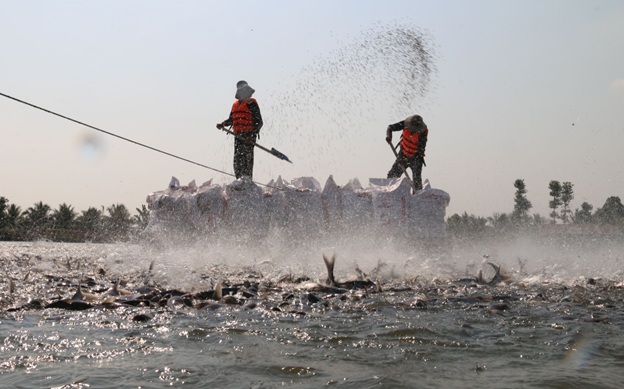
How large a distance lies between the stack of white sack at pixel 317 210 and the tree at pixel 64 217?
29905mm

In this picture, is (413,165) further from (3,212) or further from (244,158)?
(3,212)

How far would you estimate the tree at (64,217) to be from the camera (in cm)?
3706

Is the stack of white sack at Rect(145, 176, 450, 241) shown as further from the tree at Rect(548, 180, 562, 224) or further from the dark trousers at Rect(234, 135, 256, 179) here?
the tree at Rect(548, 180, 562, 224)

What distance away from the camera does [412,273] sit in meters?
7.06

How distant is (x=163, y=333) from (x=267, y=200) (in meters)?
7.17

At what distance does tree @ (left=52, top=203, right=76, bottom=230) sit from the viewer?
3706cm

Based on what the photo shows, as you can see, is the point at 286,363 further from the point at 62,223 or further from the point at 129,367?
the point at 62,223

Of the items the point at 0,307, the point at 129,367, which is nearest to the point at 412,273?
the point at 0,307

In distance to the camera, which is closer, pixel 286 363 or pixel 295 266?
pixel 286 363

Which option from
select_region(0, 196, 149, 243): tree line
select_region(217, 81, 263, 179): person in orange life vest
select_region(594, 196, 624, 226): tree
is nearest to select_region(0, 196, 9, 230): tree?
select_region(0, 196, 149, 243): tree line

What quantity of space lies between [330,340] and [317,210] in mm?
7124

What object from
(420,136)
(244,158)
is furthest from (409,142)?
(244,158)

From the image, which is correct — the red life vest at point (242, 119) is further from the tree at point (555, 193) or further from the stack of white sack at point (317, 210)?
the tree at point (555, 193)

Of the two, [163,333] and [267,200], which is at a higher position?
[267,200]
